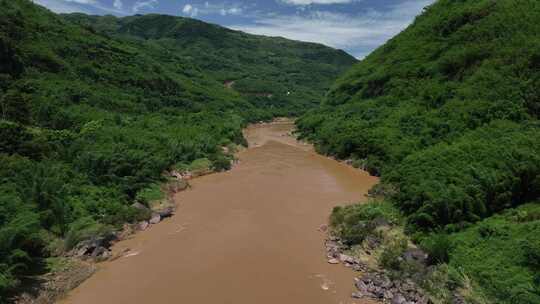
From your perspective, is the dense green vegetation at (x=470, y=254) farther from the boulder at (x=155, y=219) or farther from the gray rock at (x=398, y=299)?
the boulder at (x=155, y=219)

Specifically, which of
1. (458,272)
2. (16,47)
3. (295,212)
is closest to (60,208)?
(295,212)

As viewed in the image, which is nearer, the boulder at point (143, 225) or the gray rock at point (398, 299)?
the gray rock at point (398, 299)

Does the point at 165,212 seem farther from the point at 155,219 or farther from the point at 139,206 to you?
the point at 139,206

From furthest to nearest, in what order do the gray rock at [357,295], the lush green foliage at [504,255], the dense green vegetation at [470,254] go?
the gray rock at [357,295] < the dense green vegetation at [470,254] < the lush green foliage at [504,255]

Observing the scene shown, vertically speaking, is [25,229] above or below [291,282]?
above

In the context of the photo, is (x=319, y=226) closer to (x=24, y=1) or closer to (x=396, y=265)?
(x=396, y=265)

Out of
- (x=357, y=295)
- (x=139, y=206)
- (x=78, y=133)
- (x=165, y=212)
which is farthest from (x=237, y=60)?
(x=357, y=295)

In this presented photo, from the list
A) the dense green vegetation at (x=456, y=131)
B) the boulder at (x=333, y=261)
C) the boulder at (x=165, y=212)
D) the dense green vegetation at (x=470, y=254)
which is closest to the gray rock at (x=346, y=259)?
the boulder at (x=333, y=261)
